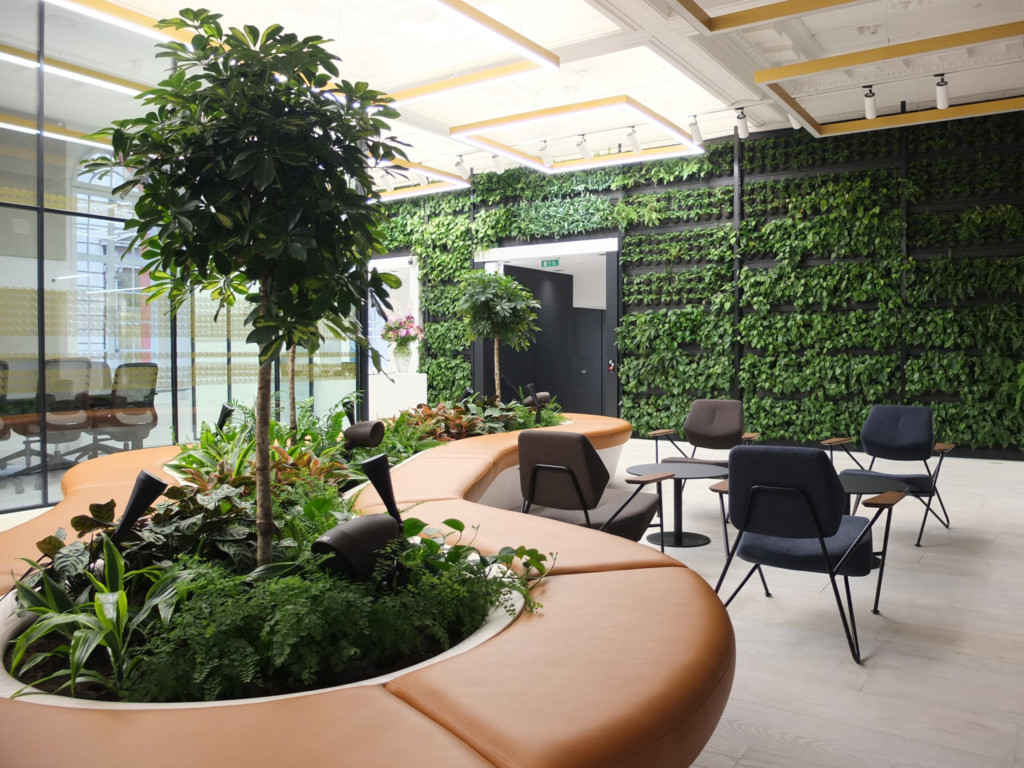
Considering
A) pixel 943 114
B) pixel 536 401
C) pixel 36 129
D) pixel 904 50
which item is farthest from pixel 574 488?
pixel 943 114

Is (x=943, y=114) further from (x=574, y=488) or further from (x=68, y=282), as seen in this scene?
(x=68, y=282)

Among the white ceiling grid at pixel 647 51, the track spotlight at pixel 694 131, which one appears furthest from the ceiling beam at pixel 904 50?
the track spotlight at pixel 694 131

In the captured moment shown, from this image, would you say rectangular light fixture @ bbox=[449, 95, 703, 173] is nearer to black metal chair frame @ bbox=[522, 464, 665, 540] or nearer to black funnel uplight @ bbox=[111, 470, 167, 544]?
black metal chair frame @ bbox=[522, 464, 665, 540]

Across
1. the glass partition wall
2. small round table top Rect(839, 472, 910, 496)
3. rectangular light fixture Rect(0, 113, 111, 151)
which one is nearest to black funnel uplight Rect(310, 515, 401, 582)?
small round table top Rect(839, 472, 910, 496)

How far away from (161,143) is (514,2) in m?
5.35

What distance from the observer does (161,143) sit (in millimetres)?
1766

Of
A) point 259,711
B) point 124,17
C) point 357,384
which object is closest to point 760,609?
point 259,711

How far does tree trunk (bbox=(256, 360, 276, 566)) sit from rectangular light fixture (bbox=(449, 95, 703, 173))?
18.7 ft

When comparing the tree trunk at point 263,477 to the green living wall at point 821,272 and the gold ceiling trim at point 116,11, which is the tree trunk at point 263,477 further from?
the green living wall at point 821,272

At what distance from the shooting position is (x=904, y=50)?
18.5 ft

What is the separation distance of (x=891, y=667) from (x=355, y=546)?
2.28 m

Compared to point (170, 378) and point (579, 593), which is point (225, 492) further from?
point (170, 378)

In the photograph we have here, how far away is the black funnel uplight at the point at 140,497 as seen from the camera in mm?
1867

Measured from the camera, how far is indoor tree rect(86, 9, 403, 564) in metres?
1.72
